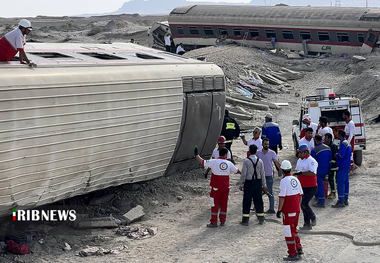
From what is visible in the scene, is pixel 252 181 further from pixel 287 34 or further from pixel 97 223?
pixel 287 34

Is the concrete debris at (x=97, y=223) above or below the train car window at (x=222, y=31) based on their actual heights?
below

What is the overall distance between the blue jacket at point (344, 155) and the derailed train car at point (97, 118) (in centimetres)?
322

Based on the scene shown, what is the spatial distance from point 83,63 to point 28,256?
3.59 meters

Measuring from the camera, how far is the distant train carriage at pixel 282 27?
37.3 m

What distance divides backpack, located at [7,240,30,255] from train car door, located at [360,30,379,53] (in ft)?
96.0

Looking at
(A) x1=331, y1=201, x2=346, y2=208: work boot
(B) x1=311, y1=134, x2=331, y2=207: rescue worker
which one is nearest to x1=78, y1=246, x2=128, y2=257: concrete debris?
(B) x1=311, y1=134, x2=331, y2=207: rescue worker

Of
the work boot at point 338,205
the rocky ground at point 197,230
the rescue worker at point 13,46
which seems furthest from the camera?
the work boot at point 338,205

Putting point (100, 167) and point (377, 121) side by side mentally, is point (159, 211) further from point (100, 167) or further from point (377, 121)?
point (377, 121)

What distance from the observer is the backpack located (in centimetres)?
1068

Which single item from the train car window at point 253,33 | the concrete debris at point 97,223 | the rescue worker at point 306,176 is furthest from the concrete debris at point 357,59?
the concrete debris at point 97,223

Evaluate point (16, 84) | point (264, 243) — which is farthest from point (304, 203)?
point (16, 84)

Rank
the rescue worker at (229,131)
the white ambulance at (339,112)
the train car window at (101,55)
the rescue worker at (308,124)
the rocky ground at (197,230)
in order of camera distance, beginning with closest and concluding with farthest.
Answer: the rocky ground at (197,230)
the train car window at (101,55)
the rescue worker at (308,124)
the rescue worker at (229,131)
the white ambulance at (339,112)

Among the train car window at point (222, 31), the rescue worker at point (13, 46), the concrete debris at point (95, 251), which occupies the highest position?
the rescue worker at point (13, 46)

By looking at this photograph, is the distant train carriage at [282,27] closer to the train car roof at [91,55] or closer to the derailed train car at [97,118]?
the derailed train car at [97,118]
